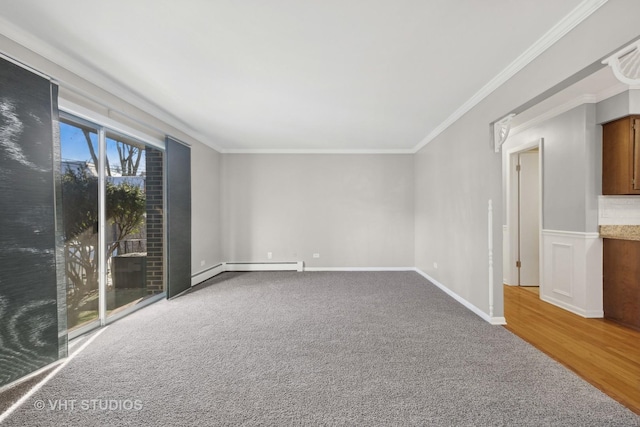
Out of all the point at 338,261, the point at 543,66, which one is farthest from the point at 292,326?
the point at 543,66

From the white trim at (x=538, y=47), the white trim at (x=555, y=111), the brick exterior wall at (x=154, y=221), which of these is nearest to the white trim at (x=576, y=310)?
the white trim at (x=555, y=111)

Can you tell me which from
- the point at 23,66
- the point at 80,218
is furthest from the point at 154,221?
the point at 23,66

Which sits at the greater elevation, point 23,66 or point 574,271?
point 23,66

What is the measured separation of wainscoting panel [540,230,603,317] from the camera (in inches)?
128

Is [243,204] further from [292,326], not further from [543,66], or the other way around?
[543,66]

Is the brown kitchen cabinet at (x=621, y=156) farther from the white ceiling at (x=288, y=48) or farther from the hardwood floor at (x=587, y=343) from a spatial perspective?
the white ceiling at (x=288, y=48)

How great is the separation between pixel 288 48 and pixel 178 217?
3.17 meters

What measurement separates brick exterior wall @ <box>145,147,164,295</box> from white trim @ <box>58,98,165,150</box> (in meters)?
0.26

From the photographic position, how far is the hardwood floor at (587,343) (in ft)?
6.53

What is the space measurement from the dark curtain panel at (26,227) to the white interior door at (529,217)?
242 inches

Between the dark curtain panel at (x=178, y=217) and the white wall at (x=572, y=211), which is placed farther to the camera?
the dark curtain panel at (x=178, y=217)

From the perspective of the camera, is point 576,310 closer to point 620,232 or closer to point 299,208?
Result: point 620,232

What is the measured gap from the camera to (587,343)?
2590 mm

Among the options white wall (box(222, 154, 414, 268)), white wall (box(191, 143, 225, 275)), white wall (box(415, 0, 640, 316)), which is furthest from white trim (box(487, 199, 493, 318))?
white wall (box(191, 143, 225, 275))
